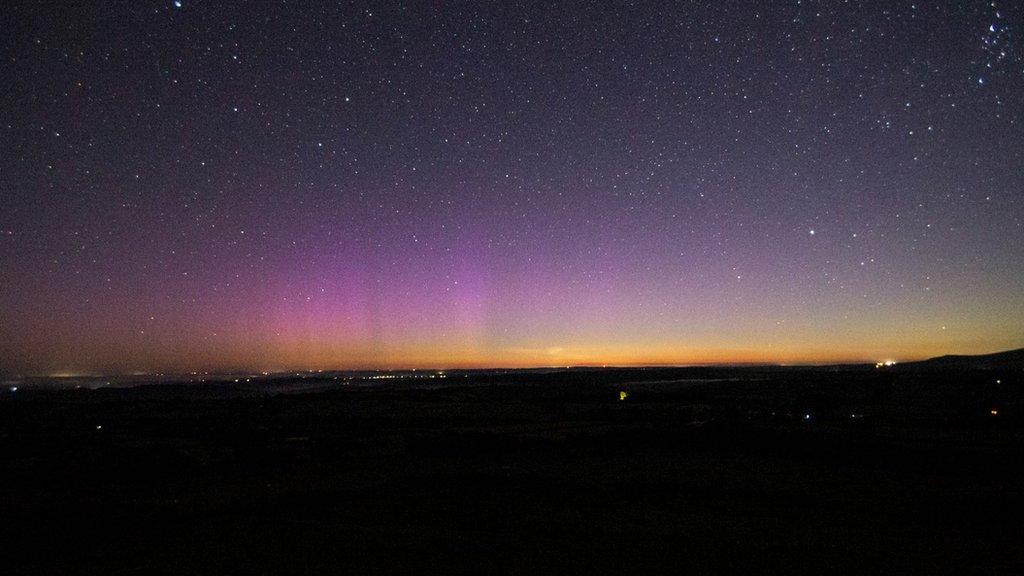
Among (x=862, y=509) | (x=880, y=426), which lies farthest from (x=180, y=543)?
(x=880, y=426)

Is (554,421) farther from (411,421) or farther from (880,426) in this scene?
(880,426)

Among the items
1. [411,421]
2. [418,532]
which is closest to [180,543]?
[418,532]

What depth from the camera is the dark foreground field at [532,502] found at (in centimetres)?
959

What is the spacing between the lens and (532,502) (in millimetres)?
13383

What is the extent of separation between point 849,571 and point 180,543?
34.7 feet

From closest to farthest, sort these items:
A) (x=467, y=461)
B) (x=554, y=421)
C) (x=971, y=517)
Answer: (x=971, y=517) → (x=467, y=461) → (x=554, y=421)

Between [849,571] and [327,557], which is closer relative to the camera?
[849,571]

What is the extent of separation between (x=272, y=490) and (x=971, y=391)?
49.9m

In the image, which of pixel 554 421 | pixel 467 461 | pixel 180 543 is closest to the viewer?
pixel 180 543

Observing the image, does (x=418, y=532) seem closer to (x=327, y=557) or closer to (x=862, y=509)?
(x=327, y=557)

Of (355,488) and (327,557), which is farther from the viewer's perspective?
(355,488)

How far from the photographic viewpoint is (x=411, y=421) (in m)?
34.7

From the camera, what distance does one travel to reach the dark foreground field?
31.5 feet

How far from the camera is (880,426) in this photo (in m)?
27.3
